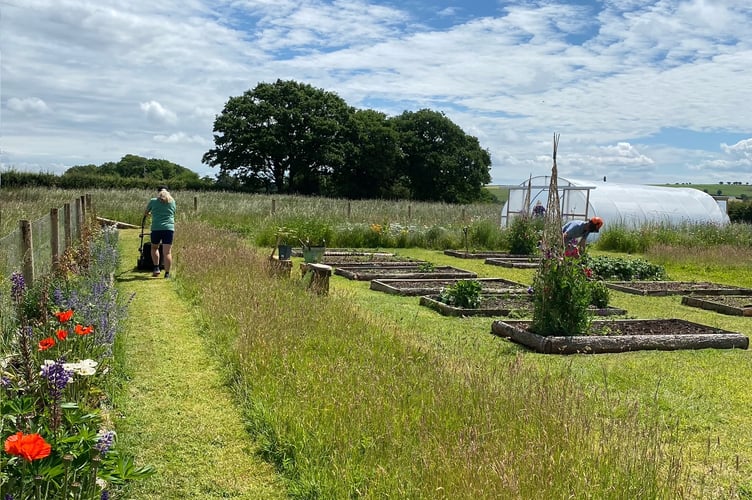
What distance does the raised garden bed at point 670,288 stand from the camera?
12188 mm

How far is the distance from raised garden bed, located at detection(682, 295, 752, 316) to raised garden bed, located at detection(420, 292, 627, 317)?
1.97m

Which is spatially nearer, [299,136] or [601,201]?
[601,201]

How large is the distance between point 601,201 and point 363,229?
9746mm

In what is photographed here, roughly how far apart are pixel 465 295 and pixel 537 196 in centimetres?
1715

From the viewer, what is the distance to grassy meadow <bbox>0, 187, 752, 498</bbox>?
10.9 feet

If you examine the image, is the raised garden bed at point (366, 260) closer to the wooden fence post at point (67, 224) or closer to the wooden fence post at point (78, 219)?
the wooden fence post at point (78, 219)

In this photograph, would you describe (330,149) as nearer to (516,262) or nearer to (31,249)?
(516,262)

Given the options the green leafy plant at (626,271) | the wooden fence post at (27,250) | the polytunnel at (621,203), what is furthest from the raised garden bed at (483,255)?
the wooden fence post at (27,250)

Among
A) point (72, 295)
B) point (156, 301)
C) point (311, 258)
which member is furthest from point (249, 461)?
point (311, 258)

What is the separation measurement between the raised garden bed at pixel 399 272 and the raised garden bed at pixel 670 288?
2800 mm

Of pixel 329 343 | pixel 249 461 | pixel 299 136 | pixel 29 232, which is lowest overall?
pixel 249 461

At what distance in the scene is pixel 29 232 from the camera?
6062mm

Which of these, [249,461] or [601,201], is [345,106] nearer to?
[601,201]

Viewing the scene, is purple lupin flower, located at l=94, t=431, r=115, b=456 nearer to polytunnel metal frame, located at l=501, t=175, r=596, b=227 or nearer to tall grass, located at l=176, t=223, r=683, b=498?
tall grass, located at l=176, t=223, r=683, b=498
